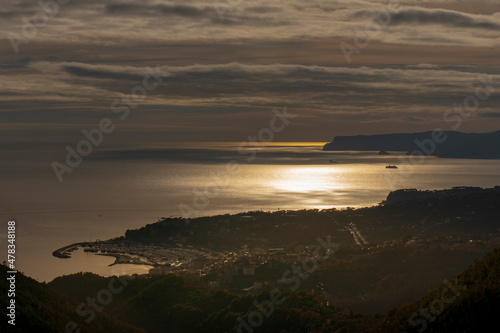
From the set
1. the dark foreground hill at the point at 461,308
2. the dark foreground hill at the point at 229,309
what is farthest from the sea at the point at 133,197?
the dark foreground hill at the point at 461,308

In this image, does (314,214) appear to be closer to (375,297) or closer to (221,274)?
(221,274)

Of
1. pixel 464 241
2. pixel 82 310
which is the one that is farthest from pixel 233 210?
pixel 82 310

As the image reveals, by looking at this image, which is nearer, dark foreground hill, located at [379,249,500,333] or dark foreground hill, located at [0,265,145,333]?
dark foreground hill, located at [379,249,500,333]

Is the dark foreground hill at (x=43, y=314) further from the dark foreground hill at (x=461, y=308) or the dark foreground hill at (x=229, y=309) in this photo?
the dark foreground hill at (x=461, y=308)

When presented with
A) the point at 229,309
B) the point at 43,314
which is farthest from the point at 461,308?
the point at 43,314

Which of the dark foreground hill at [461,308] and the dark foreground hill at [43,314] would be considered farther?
the dark foreground hill at [43,314]

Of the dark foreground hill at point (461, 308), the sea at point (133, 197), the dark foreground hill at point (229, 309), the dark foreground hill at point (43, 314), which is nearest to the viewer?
the dark foreground hill at point (461, 308)

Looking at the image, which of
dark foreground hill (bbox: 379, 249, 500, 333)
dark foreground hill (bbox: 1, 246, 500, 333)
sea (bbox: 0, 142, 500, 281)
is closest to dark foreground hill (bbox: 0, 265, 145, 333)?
dark foreground hill (bbox: 1, 246, 500, 333)

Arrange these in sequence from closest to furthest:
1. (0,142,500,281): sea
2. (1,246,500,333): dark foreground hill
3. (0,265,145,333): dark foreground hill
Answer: (1,246,500,333): dark foreground hill
(0,265,145,333): dark foreground hill
(0,142,500,281): sea

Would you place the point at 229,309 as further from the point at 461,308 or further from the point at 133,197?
the point at 133,197

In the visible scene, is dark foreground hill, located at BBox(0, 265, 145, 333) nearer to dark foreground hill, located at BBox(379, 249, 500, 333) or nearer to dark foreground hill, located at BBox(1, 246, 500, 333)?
dark foreground hill, located at BBox(1, 246, 500, 333)

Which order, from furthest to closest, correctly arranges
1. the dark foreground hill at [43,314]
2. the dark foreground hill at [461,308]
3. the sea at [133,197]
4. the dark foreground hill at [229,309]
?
the sea at [133,197], the dark foreground hill at [43,314], the dark foreground hill at [229,309], the dark foreground hill at [461,308]
